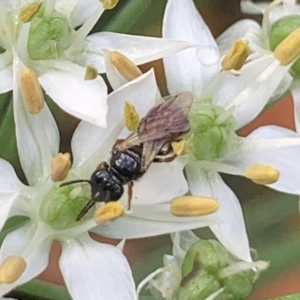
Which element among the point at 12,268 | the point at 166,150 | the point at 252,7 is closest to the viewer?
the point at 12,268

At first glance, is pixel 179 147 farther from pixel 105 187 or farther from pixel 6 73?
pixel 6 73

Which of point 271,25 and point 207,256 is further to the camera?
point 271,25

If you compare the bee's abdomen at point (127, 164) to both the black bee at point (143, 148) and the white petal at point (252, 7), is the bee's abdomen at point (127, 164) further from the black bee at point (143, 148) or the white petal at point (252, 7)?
the white petal at point (252, 7)

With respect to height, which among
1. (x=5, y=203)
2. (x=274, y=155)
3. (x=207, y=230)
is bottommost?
(x=207, y=230)

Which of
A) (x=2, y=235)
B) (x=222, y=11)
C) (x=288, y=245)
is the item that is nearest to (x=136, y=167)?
(x=2, y=235)

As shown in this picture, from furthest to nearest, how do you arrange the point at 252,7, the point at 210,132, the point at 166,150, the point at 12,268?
the point at 252,7
the point at 210,132
the point at 166,150
the point at 12,268

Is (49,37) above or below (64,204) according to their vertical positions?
above

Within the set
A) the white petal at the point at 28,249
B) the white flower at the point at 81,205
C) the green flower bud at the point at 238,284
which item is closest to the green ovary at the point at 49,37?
the white flower at the point at 81,205

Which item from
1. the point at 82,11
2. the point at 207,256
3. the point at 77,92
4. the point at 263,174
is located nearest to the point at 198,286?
the point at 207,256

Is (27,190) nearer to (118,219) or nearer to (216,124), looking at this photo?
(118,219)
